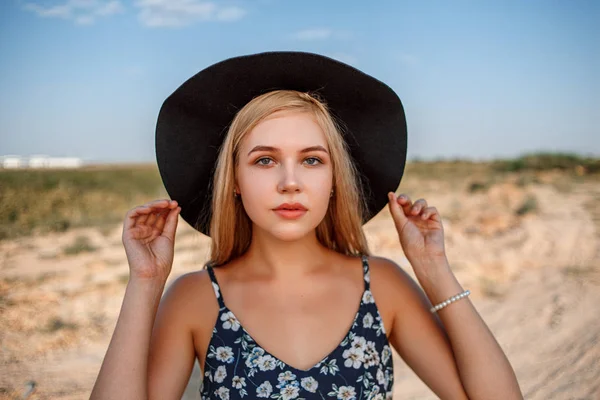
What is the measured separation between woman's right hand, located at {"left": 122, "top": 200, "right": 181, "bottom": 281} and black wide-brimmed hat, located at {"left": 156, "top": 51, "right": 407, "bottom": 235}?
0.19 meters

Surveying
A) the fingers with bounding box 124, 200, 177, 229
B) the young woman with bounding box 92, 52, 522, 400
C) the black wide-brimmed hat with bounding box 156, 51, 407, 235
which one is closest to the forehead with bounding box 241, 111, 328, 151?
the young woman with bounding box 92, 52, 522, 400

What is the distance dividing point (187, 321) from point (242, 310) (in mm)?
229

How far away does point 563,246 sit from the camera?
912 cm

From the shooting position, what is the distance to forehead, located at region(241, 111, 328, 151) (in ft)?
6.88

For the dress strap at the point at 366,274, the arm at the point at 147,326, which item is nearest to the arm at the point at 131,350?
the arm at the point at 147,326

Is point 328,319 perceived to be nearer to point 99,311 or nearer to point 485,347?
point 485,347

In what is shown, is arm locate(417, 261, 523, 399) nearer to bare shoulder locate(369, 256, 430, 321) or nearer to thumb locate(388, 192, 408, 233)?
bare shoulder locate(369, 256, 430, 321)

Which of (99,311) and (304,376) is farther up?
(304,376)

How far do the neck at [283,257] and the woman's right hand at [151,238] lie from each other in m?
0.40

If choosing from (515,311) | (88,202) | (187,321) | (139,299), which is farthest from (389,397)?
(88,202)

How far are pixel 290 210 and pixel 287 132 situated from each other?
12.8 inches

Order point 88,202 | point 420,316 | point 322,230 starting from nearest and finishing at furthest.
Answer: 1. point 420,316
2. point 322,230
3. point 88,202

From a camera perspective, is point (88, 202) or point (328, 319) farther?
point (88, 202)

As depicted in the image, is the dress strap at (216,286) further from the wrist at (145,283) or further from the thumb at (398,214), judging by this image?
the thumb at (398,214)
